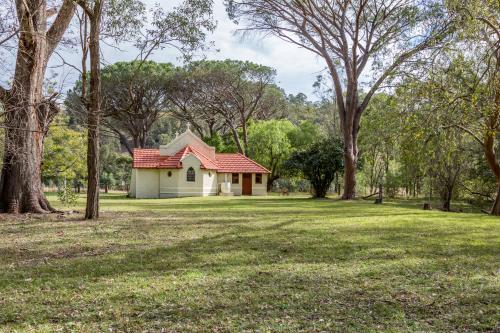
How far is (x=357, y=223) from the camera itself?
13047 millimetres

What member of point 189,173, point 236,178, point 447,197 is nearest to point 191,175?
point 189,173

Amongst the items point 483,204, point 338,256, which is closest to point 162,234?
point 338,256

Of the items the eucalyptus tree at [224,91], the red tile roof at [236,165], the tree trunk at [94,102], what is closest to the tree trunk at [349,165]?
the red tile roof at [236,165]

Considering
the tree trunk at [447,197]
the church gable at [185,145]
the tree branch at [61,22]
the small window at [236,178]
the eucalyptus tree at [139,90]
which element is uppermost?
the eucalyptus tree at [139,90]

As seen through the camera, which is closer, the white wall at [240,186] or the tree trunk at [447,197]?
the tree trunk at [447,197]

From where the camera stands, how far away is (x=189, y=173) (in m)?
34.3

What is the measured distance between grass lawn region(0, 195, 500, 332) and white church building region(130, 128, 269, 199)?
23465 mm

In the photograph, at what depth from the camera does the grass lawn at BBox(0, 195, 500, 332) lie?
4.24m

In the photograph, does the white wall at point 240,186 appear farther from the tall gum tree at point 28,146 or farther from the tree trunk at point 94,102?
the tree trunk at point 94,102

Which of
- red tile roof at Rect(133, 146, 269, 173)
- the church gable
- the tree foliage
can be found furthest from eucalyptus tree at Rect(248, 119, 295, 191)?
the tree foliage

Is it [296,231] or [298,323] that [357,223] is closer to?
[296,231]

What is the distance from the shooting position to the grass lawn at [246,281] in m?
4.24

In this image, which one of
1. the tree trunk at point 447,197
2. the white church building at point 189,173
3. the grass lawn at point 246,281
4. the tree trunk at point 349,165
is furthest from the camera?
the white church building at point 189,173

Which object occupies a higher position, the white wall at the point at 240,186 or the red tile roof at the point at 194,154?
the red tile roof at the point at 194,154
